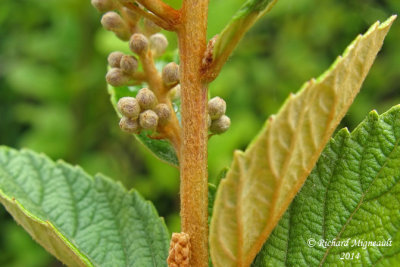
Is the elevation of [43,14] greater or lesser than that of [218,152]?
greater

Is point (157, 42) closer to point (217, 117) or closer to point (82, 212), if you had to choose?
point (217, 117)

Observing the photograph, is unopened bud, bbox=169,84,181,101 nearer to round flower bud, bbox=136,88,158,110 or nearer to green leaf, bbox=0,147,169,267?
round flower bud, bbox=136,88,158,110

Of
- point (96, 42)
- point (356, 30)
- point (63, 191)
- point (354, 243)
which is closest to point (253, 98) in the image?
point (356, 30)

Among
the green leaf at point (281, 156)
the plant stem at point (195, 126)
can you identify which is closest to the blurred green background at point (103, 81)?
the plant stem at point (195, 126)

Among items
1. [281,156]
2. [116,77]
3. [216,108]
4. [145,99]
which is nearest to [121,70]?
[116,77]

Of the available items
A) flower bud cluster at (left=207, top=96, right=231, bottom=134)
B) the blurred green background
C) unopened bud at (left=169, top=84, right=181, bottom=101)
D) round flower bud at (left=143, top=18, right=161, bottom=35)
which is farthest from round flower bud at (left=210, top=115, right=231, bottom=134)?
the blurred green background

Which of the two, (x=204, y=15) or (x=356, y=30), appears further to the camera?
(x=356, y=30)

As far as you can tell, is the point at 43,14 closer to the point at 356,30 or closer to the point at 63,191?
the point at 356,30
